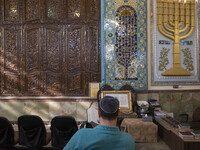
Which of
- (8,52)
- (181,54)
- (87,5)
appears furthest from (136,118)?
(8,52)

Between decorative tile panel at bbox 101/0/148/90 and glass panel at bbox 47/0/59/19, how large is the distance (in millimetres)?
1288

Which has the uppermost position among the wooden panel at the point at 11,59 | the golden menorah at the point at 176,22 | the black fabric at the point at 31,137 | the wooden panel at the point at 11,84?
the golden menorah at the point at 176,22

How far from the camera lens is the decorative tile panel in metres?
4.66

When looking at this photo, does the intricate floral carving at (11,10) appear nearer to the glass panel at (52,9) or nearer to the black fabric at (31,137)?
the glass panel at (52,9)

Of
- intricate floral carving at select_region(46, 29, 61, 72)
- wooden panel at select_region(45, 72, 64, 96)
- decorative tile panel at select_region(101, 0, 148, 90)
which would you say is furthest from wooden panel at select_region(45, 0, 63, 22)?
wooden panel at select_region(45, 72, 64, 96)

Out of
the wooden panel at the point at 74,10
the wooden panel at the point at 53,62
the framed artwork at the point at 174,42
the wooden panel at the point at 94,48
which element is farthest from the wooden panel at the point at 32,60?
the framed artwork at the point at 174,42

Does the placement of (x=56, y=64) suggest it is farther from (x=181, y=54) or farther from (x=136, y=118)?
(x=181, y=54)

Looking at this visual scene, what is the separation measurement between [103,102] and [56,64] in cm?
380

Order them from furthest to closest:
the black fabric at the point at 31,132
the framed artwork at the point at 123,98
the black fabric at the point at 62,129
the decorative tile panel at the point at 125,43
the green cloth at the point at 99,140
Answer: the decorative tile panel at the point at 125,43
the framed artwork at the point at 123,98
the black fabric at the point at 31,132
the black fabric at the point at 62,129
the green cloth at the point at 99,140

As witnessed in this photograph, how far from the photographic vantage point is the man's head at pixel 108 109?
4.25ft

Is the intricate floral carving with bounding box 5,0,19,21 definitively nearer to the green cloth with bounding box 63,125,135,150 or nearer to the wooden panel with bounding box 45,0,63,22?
the wooden panel with bounding box 45,0,63,22

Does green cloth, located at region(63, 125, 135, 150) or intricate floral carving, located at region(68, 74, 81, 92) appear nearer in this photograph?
green cloth, located at region(63, 125, 135, 150)

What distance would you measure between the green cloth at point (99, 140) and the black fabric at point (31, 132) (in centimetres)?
198

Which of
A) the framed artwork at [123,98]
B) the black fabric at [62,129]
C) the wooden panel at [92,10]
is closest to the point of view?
the black fabric at [62,129]
